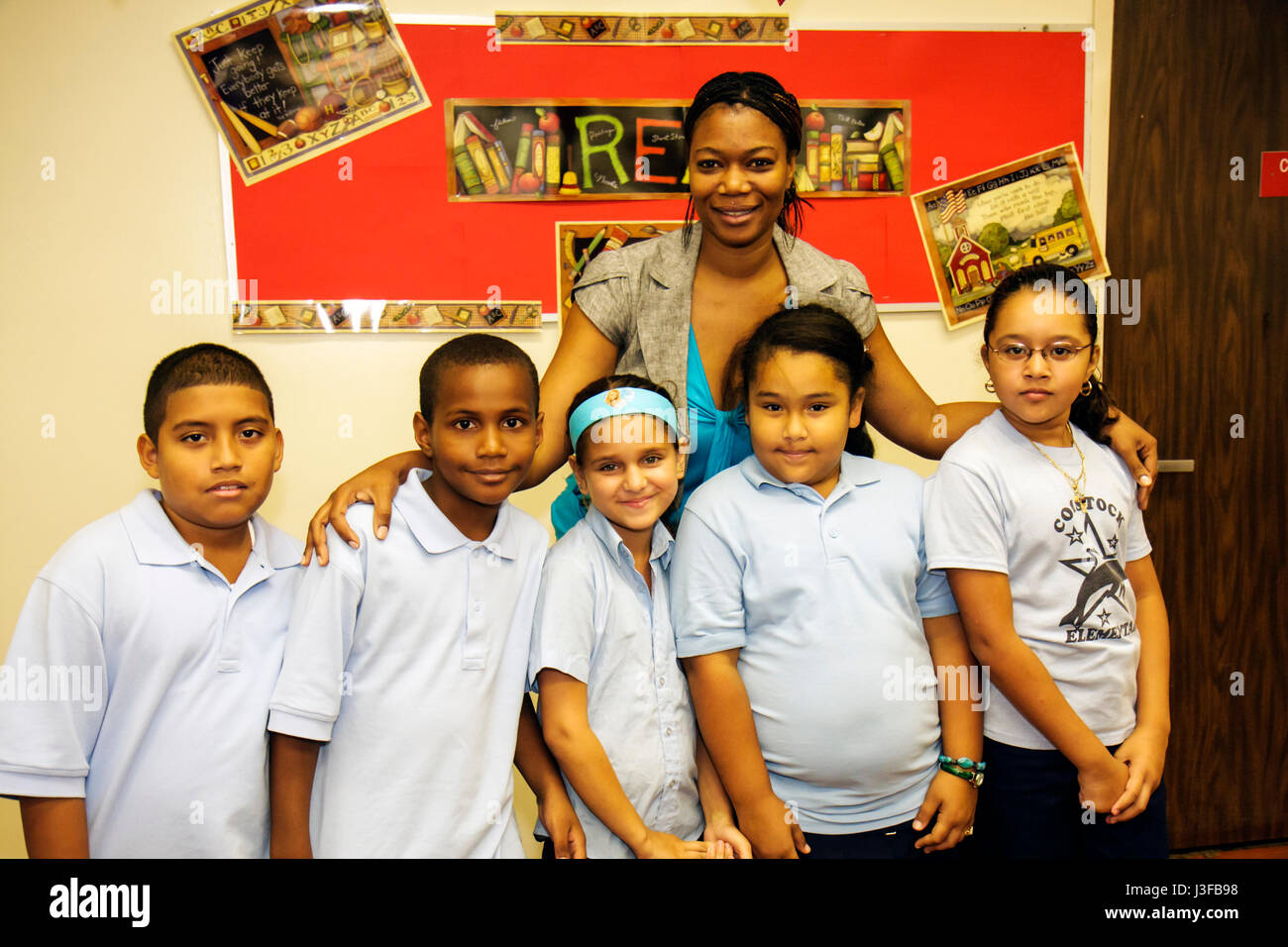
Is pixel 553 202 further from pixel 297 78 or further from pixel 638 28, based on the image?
pixel 297 78

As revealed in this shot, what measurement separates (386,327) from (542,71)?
0.75 m

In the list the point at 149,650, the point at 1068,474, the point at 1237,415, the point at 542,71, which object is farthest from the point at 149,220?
the point at 1237,415

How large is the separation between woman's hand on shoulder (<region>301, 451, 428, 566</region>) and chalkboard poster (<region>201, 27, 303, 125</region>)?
4.16ft

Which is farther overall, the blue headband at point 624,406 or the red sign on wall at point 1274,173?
the red sign on wall at point 1274,173

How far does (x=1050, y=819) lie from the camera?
1.32 meters

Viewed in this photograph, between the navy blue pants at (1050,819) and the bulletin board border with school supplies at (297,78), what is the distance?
195 centimetres

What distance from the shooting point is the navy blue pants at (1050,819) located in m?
1.32

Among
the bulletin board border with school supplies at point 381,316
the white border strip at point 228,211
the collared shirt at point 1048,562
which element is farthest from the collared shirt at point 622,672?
the white border strip at point 228,211

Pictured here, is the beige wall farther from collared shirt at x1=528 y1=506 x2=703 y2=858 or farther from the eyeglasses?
the eyeglasses

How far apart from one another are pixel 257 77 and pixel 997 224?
1940mm

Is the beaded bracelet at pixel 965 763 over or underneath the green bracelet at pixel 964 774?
over

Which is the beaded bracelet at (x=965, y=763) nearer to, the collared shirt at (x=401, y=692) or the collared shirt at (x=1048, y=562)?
the collared shirt at (x=1048, y=562)

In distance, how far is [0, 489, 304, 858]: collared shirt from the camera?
1.10 meters

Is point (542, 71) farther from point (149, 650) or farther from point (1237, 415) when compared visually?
point (1237, 415)
